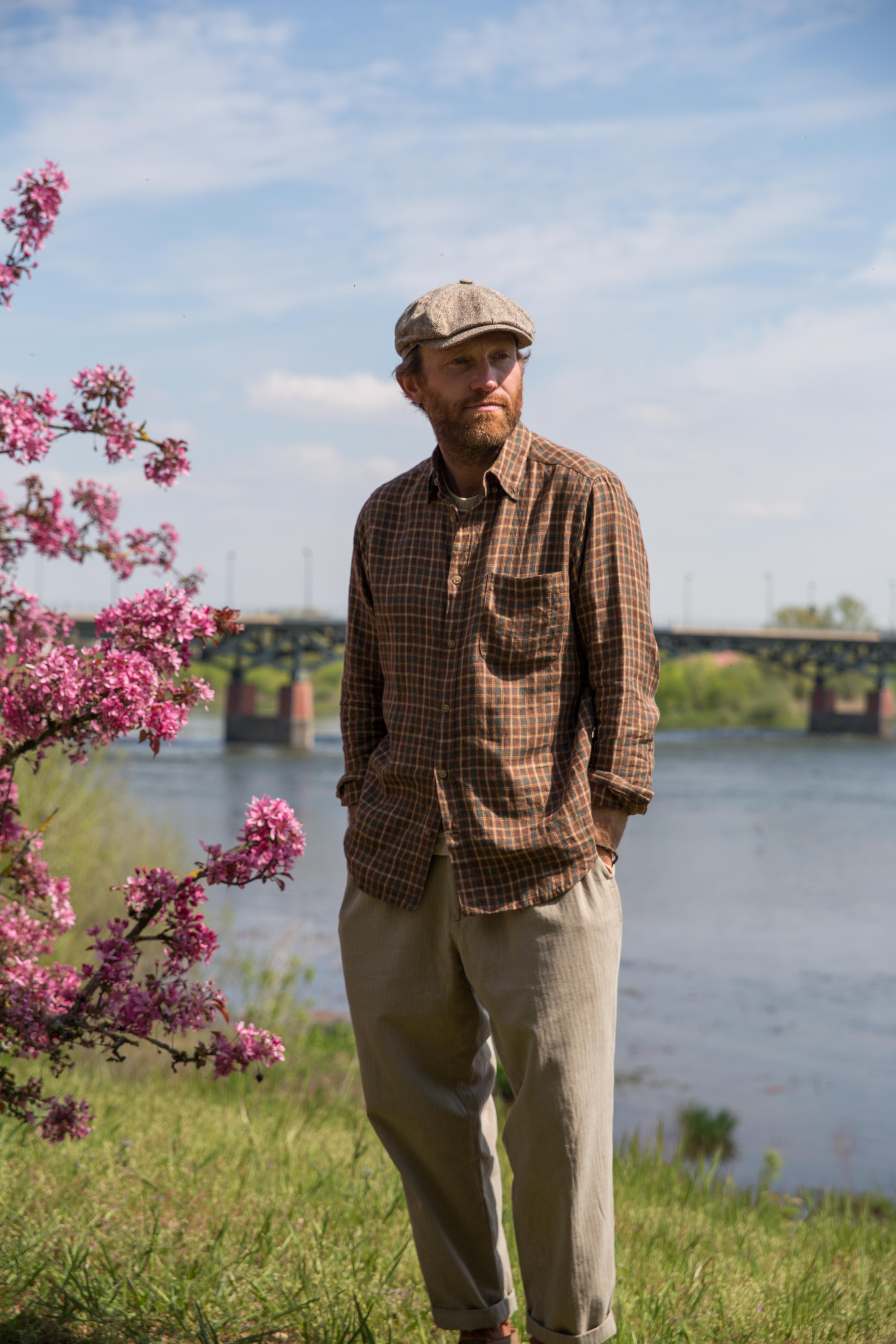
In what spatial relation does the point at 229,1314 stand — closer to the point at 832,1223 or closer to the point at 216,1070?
the point at 216,1070

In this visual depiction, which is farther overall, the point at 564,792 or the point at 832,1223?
the point at 832,1223

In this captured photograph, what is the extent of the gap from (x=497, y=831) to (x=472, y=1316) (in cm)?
97

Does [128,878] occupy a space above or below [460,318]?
below

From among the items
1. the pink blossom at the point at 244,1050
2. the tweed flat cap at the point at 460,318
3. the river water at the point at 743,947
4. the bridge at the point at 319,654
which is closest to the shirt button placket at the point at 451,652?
the tweed flat cap at the point at 460,318

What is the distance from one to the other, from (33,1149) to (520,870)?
2182 millimetres

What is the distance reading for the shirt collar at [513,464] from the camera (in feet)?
7.84

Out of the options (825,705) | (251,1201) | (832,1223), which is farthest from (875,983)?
(825,705)

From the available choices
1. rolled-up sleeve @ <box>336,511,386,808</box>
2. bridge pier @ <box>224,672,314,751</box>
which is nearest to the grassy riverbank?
rolled-up sleeve @ <box>336,511,386,808</box>

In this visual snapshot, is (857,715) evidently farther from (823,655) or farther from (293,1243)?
(293,1243)

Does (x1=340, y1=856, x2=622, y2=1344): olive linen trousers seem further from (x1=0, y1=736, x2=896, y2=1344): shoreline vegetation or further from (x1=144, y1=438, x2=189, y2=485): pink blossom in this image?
(x1=144, y1=438, x2=189, y2=485): pink blossom

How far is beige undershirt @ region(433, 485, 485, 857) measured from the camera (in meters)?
2.35

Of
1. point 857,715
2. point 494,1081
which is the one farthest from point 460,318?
point 857,715

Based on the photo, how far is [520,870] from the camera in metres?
2.24

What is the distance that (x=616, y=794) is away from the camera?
225 cm
